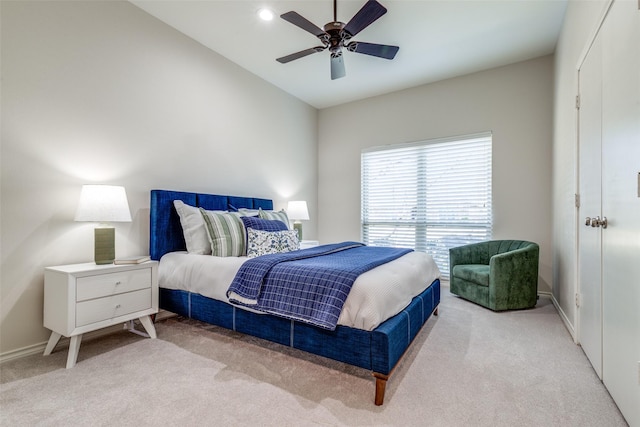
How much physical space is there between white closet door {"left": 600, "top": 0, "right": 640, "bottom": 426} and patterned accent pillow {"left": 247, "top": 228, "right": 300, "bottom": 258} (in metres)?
2.39

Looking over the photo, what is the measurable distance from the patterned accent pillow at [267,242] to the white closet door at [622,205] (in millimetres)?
2388

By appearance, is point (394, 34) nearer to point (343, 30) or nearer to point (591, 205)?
point (343, 30)

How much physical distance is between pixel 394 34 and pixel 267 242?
2611mm

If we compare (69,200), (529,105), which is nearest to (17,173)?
(69,200)

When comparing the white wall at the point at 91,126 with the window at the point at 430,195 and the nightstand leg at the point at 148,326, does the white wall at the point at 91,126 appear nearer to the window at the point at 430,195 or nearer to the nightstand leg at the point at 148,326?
the nightstand leg at the point at 148,326

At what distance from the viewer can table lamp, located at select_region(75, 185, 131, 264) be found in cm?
224

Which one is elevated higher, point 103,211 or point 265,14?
point 265,14

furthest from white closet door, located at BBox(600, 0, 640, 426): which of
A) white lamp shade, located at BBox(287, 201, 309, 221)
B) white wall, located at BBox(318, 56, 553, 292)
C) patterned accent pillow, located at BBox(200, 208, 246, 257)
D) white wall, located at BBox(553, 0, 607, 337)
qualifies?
white lamp shade, located at BBox(287, 201, 309, 221)

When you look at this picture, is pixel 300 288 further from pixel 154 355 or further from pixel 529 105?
pixel 529 105

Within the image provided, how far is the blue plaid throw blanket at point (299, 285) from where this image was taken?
182 cm

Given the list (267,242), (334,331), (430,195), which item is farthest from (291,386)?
(430,195)

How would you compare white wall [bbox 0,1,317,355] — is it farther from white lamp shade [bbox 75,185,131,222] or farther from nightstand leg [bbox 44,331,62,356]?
white lamp shade [bbox 75,185,131,222]

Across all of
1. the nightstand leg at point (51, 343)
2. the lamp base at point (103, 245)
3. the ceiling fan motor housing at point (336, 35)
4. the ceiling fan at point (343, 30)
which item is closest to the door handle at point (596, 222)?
the ceiling fan at point (343, 30)

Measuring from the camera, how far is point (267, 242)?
2.92m
